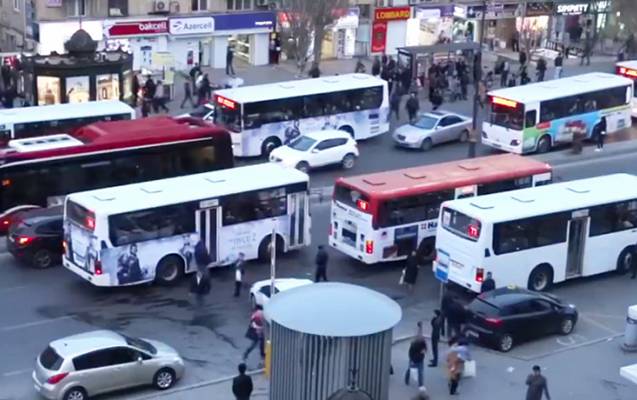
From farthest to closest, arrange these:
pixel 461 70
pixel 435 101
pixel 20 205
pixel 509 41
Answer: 1. pixel 509 41
2. pixel 461 70
3. pixel 435 101
4. pixel 20 205

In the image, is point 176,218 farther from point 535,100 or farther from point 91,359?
point 535,100

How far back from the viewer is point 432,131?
44406 millimetres

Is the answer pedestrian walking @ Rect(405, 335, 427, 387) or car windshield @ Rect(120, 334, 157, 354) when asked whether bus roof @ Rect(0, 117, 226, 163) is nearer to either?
car windshield @ Rect(120, 334, 157, 354)

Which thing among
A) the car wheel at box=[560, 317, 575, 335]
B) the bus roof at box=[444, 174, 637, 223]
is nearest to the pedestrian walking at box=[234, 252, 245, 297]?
the bus roof at box=[444, 174, 637, 223]

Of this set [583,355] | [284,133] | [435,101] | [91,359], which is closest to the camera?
[91,359]

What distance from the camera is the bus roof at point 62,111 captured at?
39406 mm

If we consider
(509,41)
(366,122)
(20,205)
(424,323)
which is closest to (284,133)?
(366,122)

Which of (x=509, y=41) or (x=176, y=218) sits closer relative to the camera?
(x=176, y=218)

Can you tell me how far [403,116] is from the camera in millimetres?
50125

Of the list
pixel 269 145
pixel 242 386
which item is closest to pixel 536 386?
pixel 242 386

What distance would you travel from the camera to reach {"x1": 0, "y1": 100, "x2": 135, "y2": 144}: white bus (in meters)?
39.2

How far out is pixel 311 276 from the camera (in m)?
32.4

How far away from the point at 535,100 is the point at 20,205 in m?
17.7

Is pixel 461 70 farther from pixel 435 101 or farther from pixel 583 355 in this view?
pixel 583 355
